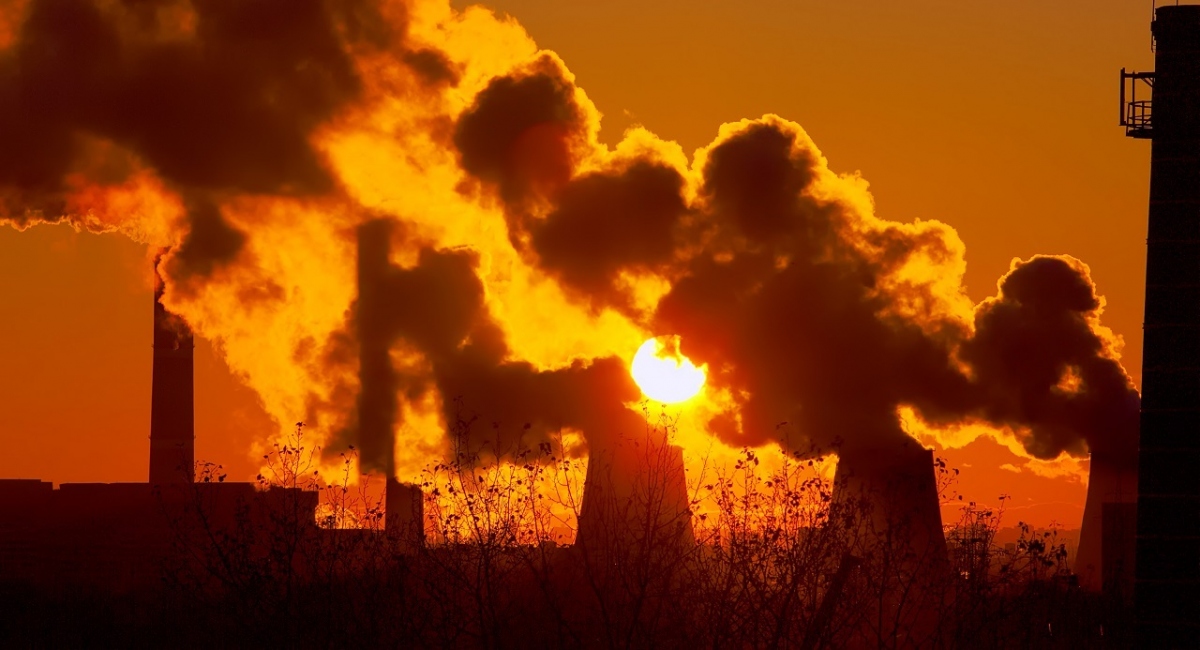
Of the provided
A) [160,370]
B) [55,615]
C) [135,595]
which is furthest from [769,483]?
[160,370]

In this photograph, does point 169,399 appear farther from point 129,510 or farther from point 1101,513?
point 1101,513

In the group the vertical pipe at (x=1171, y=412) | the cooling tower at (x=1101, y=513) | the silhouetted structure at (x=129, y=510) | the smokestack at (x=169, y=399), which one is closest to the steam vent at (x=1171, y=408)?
the vertical pipe at (x=1171, y=412)

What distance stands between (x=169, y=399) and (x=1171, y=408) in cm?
3181

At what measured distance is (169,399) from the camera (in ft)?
165

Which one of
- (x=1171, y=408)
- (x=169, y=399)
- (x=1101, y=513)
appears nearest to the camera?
(x=1171, y=408)

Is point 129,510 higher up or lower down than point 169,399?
lower down

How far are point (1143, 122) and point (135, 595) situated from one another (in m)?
20.5

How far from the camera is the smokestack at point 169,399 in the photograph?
1978 inches

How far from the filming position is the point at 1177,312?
2645cm

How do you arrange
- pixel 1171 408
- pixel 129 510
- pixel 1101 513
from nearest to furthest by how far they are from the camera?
pixel 1171 408, pixel 1101 513, pixel 129 510

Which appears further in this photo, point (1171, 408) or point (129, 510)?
point (129, 510)

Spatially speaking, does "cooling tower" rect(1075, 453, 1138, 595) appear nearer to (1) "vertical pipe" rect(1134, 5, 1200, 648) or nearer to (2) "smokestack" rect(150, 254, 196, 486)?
(1) "vertical pipe" rect(1134, 5, 1200, 648)

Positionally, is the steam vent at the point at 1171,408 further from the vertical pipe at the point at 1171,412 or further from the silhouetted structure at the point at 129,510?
the silhouetted structure at the point at 129,510

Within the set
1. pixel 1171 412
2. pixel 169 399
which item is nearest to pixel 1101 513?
pixel 1171 412
